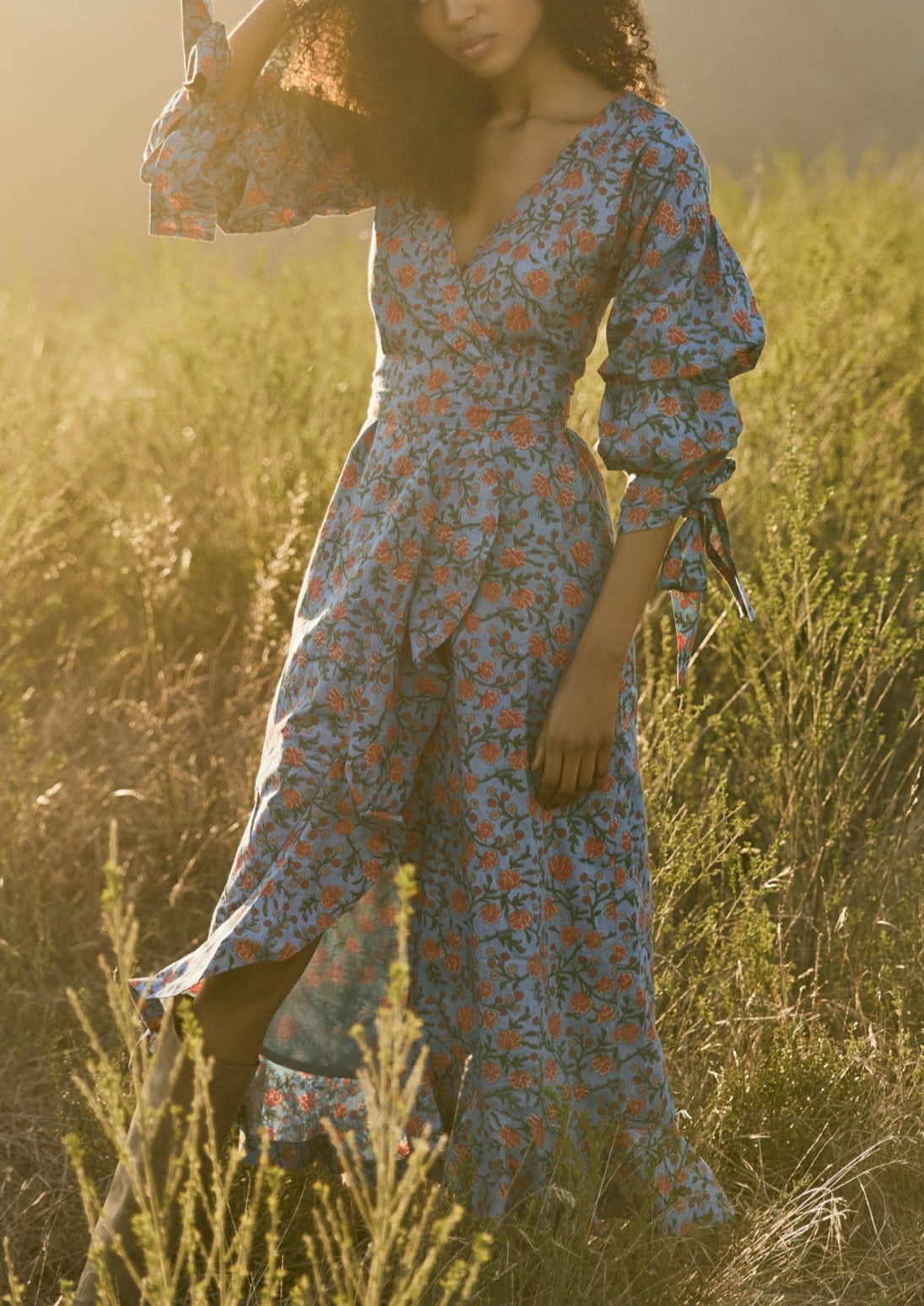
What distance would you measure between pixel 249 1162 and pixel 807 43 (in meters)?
19.5

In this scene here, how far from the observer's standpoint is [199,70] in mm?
2072

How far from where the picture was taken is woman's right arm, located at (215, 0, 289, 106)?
2.11 meters

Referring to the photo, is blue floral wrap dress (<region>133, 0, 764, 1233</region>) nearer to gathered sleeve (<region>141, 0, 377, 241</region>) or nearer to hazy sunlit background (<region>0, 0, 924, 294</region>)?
gathered sleeve (<region>141, 0, 377, 241</region>)

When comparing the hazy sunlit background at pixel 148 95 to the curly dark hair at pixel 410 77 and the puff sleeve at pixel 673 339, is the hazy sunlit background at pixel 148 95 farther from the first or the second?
the puff sleeve at pixel 673 339

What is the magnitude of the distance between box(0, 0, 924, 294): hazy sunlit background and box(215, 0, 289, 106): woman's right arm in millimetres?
451

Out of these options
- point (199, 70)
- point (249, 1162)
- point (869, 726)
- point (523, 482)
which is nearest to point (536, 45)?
point (199, 70)

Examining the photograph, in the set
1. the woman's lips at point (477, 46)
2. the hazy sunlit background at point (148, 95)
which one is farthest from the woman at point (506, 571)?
the hazy sunlit background at point (148, 95)

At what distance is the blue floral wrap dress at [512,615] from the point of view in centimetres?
189

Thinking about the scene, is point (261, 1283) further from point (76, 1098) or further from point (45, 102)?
point (45, 102)

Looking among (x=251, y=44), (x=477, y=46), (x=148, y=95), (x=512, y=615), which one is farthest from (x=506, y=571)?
(x=148, y=95)

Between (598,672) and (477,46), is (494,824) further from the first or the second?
(477,46)

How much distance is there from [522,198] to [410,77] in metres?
0.28

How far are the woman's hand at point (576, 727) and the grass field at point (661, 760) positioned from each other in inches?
21.4

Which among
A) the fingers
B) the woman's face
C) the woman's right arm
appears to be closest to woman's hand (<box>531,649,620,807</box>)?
the fingers
